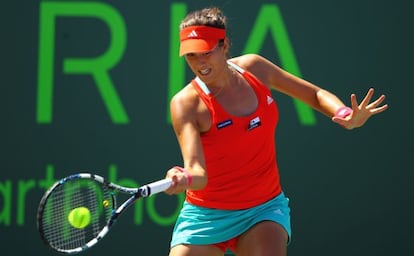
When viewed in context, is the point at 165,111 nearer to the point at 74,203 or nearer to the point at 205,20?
the point at 205,20

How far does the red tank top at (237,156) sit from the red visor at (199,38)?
19 centimetres

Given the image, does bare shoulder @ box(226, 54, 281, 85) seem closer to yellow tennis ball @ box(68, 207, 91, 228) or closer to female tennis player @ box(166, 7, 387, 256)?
female tennis player @ box(166, 7, 387, 256)

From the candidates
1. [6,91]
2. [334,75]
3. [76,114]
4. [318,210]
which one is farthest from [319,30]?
[6,91]

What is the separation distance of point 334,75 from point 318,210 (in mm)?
829

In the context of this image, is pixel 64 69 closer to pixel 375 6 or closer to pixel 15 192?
pixel 15 192

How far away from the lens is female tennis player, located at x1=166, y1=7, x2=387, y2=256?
400 cm

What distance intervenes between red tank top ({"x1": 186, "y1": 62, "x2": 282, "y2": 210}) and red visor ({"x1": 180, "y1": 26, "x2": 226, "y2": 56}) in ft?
0.63

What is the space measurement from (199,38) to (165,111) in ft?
6.81

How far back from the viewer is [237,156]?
4062 mm

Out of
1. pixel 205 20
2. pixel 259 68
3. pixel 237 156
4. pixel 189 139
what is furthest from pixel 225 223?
pixel 205 20

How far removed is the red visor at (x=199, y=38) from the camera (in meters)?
3.95

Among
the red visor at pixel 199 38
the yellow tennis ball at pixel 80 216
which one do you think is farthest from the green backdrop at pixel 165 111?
the yellow tennis ball at pixel 80 216

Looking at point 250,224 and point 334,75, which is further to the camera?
point 334,75

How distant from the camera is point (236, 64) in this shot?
427cm
